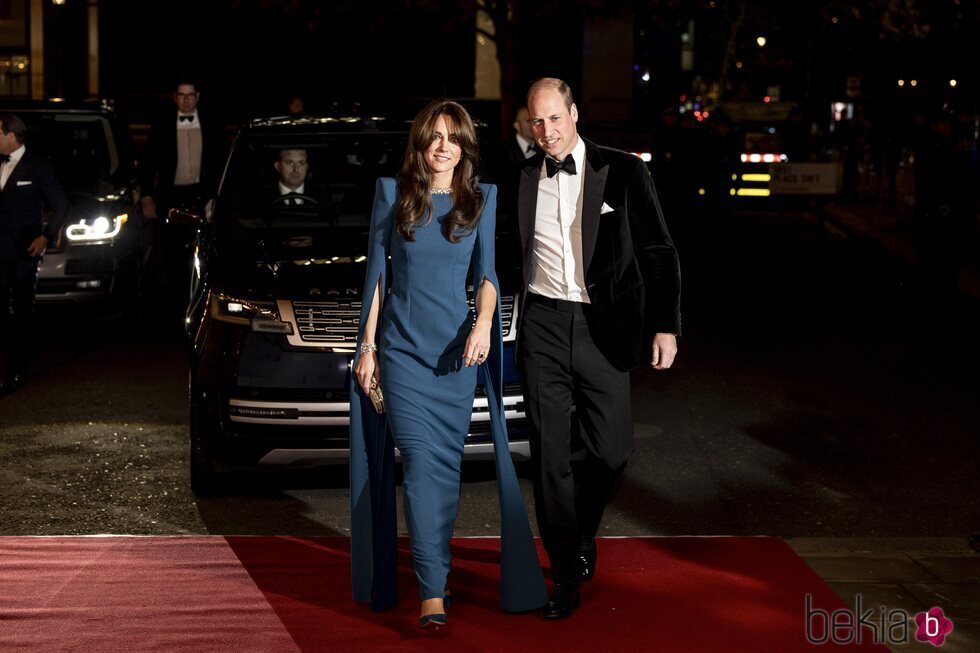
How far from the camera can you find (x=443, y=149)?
5.26 metres

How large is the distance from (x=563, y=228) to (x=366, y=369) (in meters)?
0.89

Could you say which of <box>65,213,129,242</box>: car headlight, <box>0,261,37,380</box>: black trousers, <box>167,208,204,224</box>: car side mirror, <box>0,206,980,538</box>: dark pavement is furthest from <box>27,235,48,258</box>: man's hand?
<box>65,213,129,242</box>: car headlight

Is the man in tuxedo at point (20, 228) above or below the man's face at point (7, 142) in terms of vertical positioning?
below

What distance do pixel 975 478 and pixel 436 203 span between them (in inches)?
159

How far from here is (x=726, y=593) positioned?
589cm

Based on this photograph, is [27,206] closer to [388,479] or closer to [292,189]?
[292,189]

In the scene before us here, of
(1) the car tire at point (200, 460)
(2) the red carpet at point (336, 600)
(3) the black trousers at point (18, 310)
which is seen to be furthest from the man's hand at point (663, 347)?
(3) the black trousers at point (18, 310)

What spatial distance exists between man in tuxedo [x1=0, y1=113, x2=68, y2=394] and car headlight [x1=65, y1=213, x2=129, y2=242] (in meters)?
1.92

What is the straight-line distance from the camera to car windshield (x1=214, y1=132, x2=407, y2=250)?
8352 mm

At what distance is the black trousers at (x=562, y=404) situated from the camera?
557 centimetres

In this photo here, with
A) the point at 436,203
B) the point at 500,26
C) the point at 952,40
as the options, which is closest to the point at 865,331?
the point at 436,203

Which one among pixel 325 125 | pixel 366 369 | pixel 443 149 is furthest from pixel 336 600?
pixel 325 125

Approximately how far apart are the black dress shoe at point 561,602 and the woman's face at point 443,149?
62.9 inches

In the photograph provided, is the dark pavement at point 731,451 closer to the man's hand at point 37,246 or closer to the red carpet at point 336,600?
the red carpet at point 336,600
